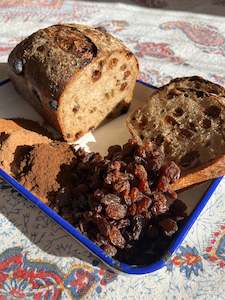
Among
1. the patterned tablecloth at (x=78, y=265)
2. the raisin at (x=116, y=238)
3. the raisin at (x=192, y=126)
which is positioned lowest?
the patterned tablecloth at (x=78, y=265)

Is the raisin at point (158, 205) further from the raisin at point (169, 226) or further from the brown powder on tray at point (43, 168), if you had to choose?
the brown powder on tray at point (43, 168)

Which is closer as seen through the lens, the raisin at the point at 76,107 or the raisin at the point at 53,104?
the raisin at the point at 53,104

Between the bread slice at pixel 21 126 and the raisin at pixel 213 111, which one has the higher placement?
the raisin at pixel 213 111

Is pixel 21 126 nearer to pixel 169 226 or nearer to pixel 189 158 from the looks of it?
pixel 189 158

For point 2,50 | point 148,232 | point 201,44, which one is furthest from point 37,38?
point 201,44

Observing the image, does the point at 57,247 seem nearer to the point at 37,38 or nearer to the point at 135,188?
the point at 135,188

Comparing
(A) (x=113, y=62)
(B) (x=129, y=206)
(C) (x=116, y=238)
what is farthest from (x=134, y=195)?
(A) (x=113, y=62)

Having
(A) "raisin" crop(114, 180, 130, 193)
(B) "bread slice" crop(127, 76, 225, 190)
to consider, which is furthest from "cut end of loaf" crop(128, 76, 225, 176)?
(A) "raisin" crop(114, 180, 130, 193)

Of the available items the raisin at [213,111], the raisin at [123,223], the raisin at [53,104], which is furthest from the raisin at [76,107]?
the raisin at [123,223]
